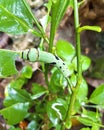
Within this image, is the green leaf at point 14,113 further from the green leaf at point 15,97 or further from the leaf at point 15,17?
the leaf at point 15,17

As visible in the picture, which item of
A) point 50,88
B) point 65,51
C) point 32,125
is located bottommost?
point 32,125

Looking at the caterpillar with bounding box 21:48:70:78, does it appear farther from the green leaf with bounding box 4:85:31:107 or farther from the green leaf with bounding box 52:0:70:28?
the green leaf with bounding box 4:85:31:107

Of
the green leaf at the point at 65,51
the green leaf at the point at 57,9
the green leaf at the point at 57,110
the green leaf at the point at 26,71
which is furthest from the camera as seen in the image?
the green leaf at the point at 26,71

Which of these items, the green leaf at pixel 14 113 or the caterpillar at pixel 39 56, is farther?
the green leaf at pixel 14 113

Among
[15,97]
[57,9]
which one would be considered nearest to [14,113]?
[15,97]

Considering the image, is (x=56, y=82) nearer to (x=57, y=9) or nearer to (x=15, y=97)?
(x=15, y=97)

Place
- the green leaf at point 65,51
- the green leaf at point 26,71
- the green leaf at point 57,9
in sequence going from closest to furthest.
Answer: the green leaf at point 57,9 < the green leaf at point 65,51 < the green leaf at point 26,71

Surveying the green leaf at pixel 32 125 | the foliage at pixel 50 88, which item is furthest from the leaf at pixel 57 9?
the green leaf at pixel 32 125

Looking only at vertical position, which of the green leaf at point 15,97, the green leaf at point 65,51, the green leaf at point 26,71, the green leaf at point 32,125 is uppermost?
the green leaf at point 65,51
